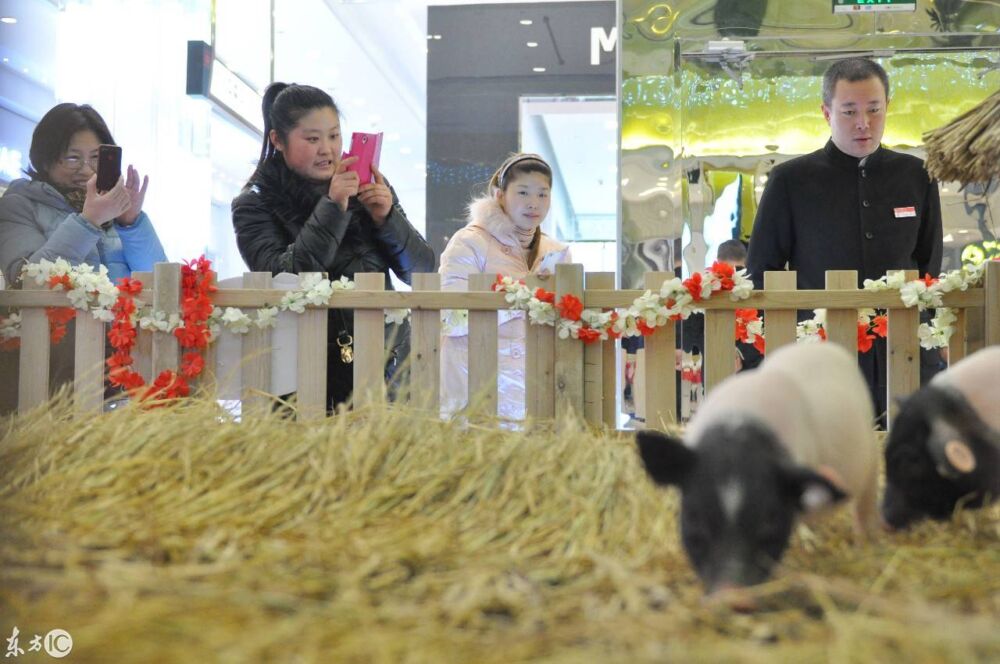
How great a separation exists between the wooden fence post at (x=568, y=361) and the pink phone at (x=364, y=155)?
80 cm

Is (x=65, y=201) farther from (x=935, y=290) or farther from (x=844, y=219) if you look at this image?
(x=935, y=290)

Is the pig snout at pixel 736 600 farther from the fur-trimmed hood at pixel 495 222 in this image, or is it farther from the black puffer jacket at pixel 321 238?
the fur-trimmed hood at pixel 495 222

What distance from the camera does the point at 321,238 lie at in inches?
134

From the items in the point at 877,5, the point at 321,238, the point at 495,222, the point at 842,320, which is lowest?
the point at 842,320

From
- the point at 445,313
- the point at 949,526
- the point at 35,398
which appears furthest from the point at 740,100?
the point at 949,526

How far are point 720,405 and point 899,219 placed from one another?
277cm

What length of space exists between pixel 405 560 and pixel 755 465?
0.37m

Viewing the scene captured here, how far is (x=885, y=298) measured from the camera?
3117mm

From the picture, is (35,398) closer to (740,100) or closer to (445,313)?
(445,313)

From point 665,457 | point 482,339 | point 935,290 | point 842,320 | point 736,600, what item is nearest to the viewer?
point 736,600

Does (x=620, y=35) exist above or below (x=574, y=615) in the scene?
above

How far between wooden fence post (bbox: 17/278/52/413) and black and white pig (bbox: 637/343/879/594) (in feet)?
9.48

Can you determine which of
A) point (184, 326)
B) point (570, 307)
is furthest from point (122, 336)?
point (570, 307)

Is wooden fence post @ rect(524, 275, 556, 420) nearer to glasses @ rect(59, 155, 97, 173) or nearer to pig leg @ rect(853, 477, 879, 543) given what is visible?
glasses @ rect(59, 155, 97, 173)
